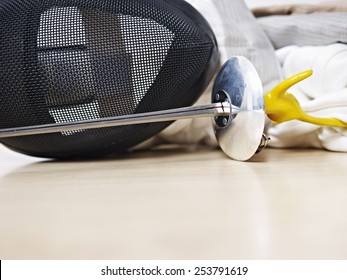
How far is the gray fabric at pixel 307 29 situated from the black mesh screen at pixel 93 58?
0.97 ft

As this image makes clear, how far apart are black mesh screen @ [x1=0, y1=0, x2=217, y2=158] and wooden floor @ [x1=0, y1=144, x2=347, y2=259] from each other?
0.10 m

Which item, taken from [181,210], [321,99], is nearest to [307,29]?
[321,99]

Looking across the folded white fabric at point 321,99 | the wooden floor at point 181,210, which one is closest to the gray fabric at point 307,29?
the folded white fabric at point 321,99

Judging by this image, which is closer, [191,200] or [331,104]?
[191,200]

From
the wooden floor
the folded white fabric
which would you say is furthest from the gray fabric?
the wooden floor

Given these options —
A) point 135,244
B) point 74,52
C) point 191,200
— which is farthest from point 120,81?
point 135,244

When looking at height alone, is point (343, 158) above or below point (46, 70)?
→ below

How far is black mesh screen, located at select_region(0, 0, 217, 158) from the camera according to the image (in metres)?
0.71

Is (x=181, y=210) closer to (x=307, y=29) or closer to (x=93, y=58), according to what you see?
(x=93, y=58)

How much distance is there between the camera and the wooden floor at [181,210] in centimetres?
36

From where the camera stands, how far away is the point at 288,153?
80 centimetres
